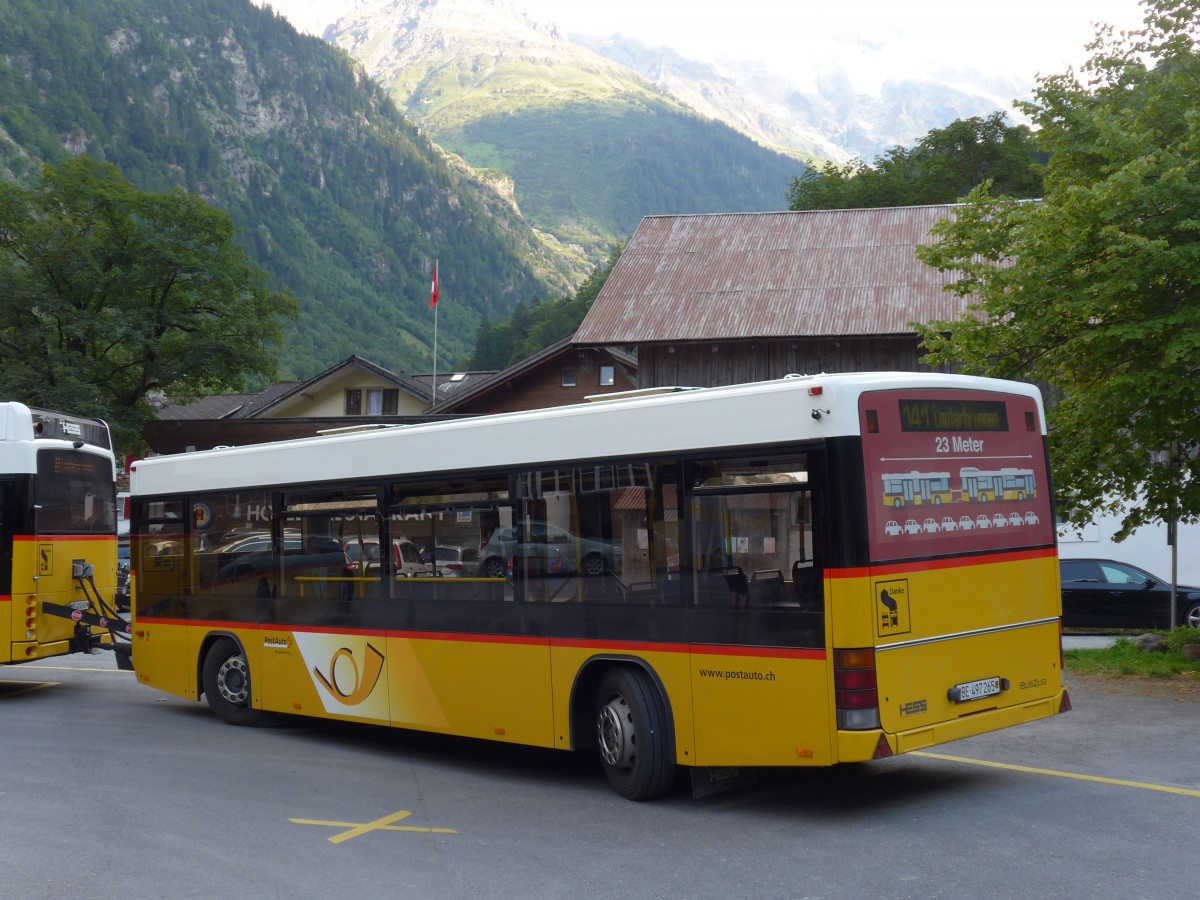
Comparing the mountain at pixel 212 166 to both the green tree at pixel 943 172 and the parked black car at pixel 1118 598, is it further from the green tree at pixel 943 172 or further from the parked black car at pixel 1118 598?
the parked black car at pixel 1118 598

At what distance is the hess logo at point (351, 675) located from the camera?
1107 cm

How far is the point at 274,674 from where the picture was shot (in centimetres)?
1227

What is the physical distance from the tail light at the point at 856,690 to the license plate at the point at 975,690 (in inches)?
29.4

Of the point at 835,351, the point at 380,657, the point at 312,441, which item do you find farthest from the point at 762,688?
the point at 835,351

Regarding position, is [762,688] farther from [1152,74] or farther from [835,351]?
[835,351]

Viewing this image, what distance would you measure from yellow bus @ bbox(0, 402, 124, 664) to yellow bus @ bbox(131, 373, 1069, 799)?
555 cm

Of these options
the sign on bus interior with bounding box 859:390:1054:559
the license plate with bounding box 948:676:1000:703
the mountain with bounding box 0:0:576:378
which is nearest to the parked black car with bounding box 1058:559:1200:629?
the sign on bus interior with bounding box 859:390:1054:559

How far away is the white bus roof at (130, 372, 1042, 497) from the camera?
7.87m

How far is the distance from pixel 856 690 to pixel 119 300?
41.8 metres

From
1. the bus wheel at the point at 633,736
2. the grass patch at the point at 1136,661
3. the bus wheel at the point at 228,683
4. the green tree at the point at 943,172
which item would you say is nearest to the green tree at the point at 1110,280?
the grass patch at the point at 1136,661

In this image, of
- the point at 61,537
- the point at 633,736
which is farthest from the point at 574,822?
the point at 61,537

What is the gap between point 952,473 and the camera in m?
8.30

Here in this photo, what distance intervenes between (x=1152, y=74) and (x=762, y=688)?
38.5ft

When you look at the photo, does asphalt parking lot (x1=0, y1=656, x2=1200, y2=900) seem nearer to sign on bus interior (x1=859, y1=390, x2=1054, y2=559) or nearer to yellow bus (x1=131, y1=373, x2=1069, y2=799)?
yellow bus (x1=131, y1=373, x2=1069, y2=799)
